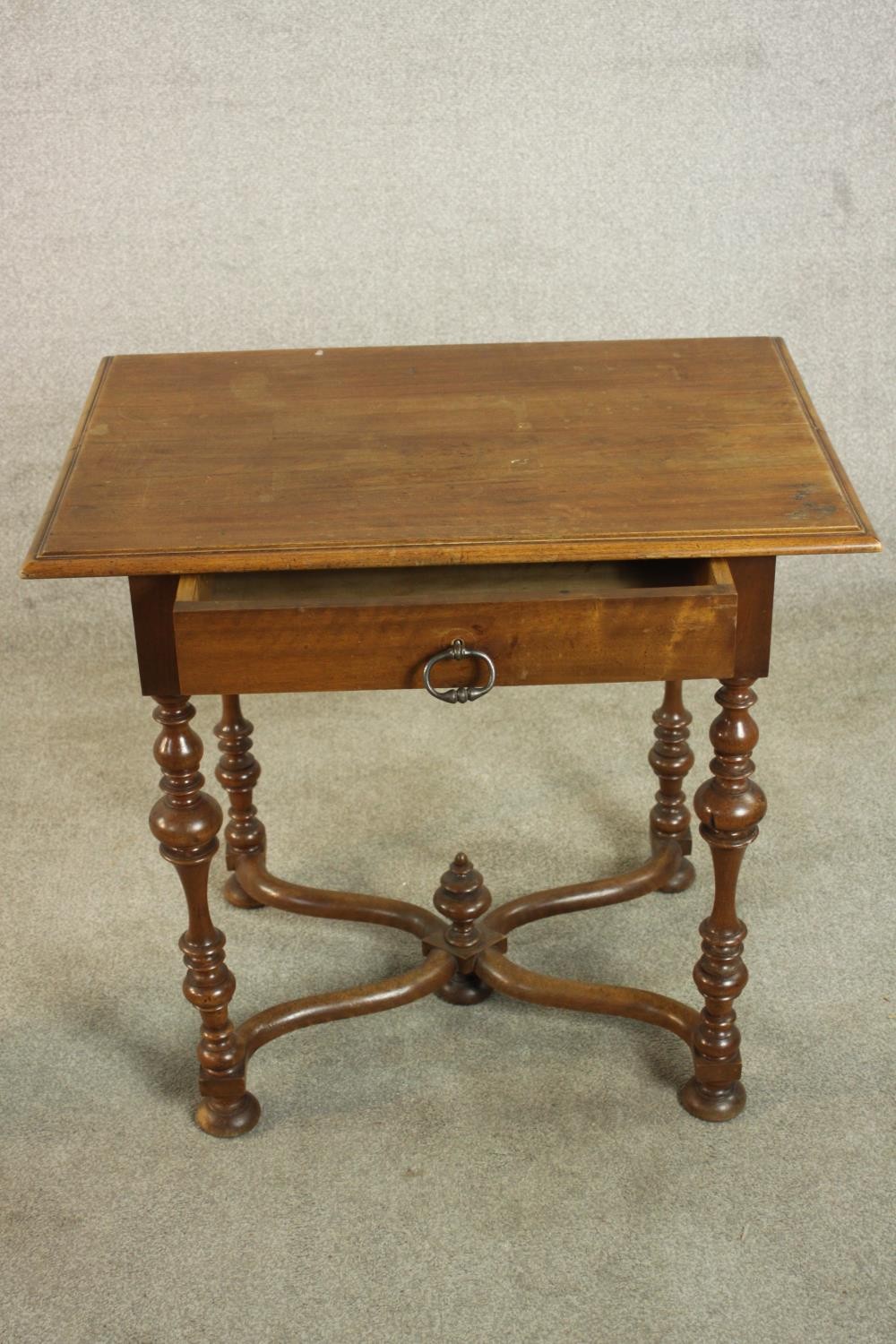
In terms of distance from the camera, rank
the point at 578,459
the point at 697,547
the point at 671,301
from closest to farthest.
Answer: the point at 697,547 < the point at 578,459 < the point at 671,301

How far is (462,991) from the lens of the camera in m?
2.06

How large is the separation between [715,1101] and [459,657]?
2.09 ft

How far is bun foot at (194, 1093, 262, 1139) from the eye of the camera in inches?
73.5

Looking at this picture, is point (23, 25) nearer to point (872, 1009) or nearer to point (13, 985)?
point (13, 985)

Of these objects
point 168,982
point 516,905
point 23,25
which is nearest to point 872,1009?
point 516,905

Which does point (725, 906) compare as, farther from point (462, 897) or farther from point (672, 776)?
point (672, 776)

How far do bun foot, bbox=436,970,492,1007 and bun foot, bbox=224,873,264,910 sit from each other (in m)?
0.32

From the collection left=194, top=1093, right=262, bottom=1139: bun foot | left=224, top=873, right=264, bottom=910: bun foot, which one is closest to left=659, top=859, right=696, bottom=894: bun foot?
left=224, top=873, right=264, bottom=910: bun foot

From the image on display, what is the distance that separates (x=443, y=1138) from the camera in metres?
1.86

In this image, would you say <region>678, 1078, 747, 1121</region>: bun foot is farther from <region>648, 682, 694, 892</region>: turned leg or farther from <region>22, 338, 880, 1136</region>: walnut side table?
<region>648, 682, 694, 892</region>: turned leg

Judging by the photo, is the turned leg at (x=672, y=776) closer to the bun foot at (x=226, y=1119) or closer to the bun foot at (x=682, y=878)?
the bun foot at (x=682, y=878)

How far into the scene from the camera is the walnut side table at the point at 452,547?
156cm

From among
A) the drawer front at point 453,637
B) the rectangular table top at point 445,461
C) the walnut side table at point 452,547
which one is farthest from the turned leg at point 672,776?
the drawer front at point 453,637

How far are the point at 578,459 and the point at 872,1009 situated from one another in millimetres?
794
